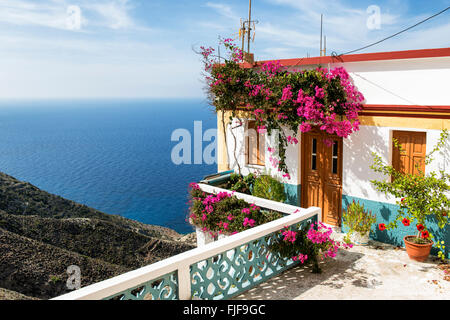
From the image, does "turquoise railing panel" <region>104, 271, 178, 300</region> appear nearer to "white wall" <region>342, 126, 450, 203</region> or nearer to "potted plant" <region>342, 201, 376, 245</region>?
"potted plant" <region>342, 201, 376, 245</region>

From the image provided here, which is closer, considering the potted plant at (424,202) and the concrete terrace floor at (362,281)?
the concrete terrace floor at (362,281)

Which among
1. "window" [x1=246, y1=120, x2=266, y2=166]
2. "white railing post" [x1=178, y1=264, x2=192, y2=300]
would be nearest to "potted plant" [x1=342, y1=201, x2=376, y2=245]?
"window" [x1=246, y1=120, x2=266, y2=166]

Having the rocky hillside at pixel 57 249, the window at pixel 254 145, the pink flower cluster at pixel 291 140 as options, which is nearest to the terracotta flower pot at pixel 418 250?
the pink flower cluster at pixel 291 140

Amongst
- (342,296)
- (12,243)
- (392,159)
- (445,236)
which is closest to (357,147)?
(392,159)

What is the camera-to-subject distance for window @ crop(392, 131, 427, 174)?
7.94 meters

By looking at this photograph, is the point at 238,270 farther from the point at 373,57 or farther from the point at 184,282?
the point at 373,57

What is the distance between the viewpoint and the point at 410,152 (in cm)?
812

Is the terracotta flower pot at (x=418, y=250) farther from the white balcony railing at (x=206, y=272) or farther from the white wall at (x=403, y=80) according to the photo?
the white wall at (x=403, y=80)

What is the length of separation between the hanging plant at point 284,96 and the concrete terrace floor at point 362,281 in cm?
272

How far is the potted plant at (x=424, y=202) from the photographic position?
7383mm

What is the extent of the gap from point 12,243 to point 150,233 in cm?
1216

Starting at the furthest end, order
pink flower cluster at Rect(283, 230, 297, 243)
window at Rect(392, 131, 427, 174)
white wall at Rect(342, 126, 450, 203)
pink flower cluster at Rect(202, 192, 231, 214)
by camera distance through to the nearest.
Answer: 1. pink flower cluster at Rect(202, 192, 231, 214)
2. white wall at Rect(342, 126, 450, 203)
3. window at Rect(392, 131, 427, 174)
4. pink flower cluster at Rect(283, 230, 297, 243)

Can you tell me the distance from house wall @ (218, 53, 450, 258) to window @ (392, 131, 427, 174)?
164 millimetres

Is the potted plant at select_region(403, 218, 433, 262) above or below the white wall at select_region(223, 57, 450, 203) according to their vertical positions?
below
